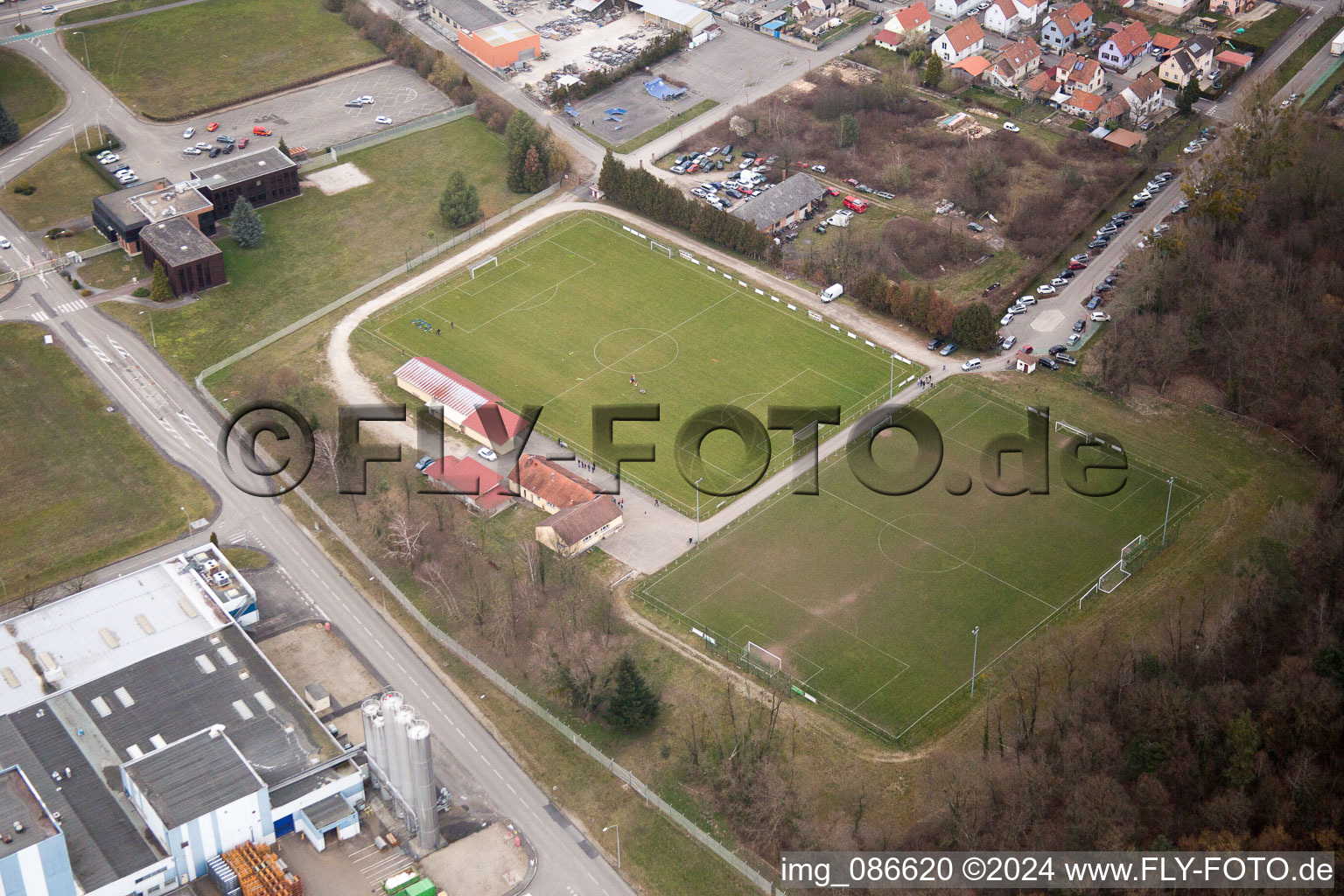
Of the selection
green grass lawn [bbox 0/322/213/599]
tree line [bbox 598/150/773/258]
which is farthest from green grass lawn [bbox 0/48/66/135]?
tree line [bbox 598/150/773/258]

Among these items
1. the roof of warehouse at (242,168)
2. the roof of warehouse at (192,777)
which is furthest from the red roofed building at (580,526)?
the roof of warehouse at (242,168)

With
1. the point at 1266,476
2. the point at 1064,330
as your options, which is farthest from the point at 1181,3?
the point at 1266,476

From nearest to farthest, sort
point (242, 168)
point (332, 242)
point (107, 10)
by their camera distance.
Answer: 1. point (332, 242)
2. point (242, 168)
3. point (107, 10)

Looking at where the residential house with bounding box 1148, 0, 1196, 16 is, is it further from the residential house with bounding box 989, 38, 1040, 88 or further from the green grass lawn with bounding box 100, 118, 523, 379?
the green grass lawn with bounding box 100, 118, 523, 379

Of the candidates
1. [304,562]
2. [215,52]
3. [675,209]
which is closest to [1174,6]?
[675,209]

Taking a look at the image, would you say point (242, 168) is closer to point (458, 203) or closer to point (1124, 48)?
point (458, 203)

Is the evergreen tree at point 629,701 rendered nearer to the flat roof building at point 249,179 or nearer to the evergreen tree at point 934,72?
the flat roof building at point 249,179
